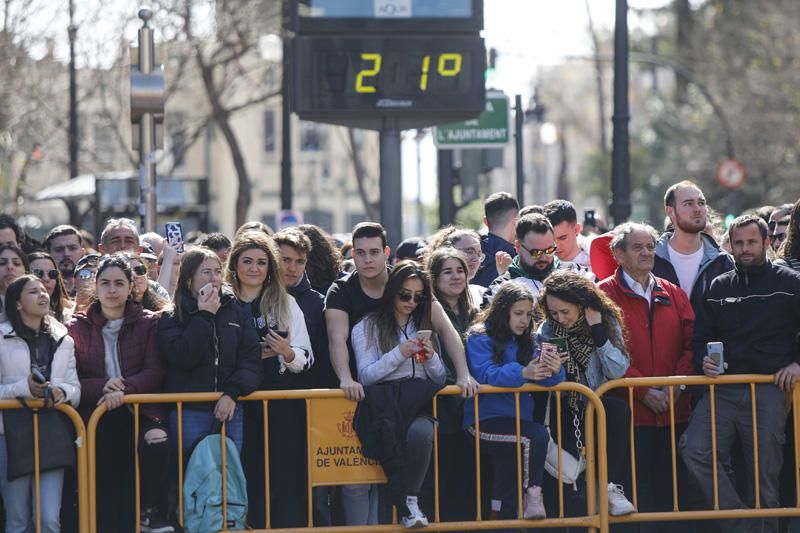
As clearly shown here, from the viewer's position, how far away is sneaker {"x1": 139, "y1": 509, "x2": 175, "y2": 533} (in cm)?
787

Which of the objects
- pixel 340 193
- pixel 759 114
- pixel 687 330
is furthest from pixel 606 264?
pixel 340 193

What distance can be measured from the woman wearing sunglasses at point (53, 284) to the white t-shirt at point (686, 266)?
12.8 ft

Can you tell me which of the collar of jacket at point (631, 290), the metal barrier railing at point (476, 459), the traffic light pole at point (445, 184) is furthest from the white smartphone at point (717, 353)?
the traffic light pole at point (445, 184)

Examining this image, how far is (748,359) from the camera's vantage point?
8.34 meters

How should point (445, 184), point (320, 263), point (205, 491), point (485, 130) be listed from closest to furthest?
1. point (205, 491)
2. point (320, 263)
3. point (485, 130)
4. point (445, 184)

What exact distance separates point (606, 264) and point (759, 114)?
1196 inches

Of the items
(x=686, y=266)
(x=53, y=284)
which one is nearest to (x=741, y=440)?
(x=686, y=266)

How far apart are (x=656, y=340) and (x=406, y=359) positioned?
1.64 m

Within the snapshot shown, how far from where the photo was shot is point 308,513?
26.7 ft

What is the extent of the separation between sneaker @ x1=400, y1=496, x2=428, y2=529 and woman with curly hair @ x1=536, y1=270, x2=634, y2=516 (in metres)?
0.96

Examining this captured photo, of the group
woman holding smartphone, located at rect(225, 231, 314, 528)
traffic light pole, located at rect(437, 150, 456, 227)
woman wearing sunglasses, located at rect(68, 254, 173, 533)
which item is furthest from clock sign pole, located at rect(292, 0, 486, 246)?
traffic light pole, located at rect(437, 150, 456, 227)

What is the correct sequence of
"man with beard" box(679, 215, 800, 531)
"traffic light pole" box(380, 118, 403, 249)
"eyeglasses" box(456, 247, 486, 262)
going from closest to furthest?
"man with beard" box(679, 215, 800, 531), "eyeglasses" box(456, 247, 486, 262), "traffic light pole" box(380, 118, 403, 249)

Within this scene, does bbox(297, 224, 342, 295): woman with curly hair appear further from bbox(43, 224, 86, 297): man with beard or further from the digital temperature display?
bbox(43, 224, 86, 297): man with beard

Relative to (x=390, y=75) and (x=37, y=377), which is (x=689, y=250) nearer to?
(x=390, y=75)
